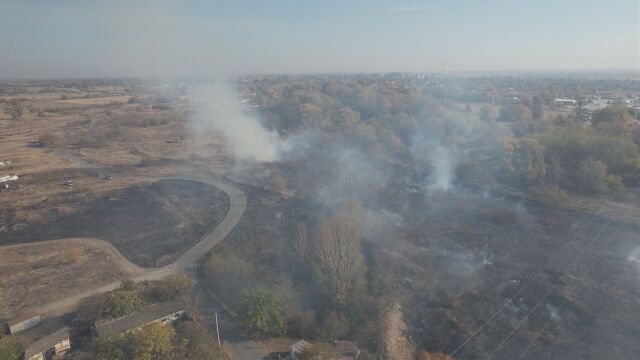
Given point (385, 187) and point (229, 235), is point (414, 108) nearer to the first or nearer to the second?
point (385, 187)

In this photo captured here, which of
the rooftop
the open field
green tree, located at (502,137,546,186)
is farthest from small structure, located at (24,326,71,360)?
green tree, located at (502,137,546,186)

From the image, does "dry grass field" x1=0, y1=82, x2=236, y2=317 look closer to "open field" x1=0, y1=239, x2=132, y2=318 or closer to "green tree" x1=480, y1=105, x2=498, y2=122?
"open field" x1=0, y1=239, x2=132, y2=318

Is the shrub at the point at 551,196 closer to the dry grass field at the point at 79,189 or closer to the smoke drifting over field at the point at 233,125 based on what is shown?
the dry grass field at the point at 79,189

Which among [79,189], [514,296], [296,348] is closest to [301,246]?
[296,348]

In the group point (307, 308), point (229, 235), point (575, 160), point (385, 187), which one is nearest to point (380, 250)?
point (307, 308)

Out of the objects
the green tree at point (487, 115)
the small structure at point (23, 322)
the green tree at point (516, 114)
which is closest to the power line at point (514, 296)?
the small structure at point (23, 322)

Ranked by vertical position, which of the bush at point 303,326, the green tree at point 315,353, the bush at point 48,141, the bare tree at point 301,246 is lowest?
the bush at point 303,326
